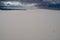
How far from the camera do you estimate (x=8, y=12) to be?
118 centimetres

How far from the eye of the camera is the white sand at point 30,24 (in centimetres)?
120

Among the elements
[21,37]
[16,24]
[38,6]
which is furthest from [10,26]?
[38,6]

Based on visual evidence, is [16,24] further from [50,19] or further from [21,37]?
[50,19]

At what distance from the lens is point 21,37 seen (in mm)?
1241

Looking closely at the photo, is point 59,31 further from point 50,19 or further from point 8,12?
point 8,12

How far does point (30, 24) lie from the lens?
1.23 meters

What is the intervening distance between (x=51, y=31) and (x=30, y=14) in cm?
34

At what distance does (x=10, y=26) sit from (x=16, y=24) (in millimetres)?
77

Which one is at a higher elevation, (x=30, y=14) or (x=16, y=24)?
(x=30, y=14)

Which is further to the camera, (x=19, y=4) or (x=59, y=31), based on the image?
(x=59, y=31)

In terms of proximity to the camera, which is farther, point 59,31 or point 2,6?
point 59,31

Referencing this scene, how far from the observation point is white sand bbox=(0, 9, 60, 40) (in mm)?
1197

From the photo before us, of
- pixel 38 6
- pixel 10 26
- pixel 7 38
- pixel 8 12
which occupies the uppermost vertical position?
pixel 38 6

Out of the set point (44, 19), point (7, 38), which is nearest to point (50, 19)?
point (44, 19)
